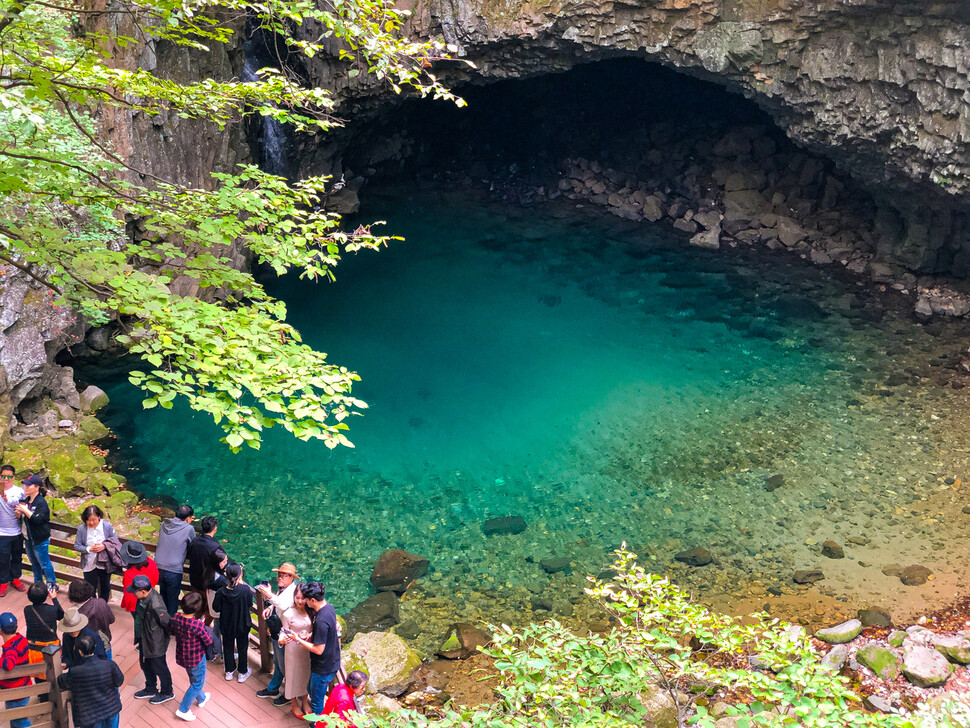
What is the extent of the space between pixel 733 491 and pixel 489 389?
6454mm

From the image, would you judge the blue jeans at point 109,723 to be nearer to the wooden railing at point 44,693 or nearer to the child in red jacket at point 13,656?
the wooden railing at point 44,693

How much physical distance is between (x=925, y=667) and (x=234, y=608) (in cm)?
914

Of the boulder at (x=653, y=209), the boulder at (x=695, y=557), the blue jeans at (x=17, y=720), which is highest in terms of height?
the boulder at (x=653, y=209)

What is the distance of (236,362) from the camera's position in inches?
291

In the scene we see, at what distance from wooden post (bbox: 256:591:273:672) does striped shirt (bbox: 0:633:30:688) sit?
2130mm

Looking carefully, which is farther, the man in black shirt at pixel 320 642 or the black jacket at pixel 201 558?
the black jacket at pixel 201 558

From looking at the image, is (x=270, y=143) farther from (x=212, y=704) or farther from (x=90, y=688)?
(x=90, y=688)

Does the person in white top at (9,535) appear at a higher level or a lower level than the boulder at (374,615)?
higher

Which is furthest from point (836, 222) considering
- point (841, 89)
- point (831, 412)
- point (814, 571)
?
point (814, 571)

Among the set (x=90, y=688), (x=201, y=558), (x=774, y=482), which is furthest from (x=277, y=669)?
(x=774, y=482)

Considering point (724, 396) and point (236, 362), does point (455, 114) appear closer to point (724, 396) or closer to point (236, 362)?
point (724, 396)

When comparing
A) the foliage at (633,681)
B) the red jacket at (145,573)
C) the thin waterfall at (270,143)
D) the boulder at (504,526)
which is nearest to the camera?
the foliage at (633,681)

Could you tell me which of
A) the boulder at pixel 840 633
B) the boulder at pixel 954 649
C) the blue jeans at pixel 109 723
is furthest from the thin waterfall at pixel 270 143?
the boulder at pixel 954 649

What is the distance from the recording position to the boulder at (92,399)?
16875mm
